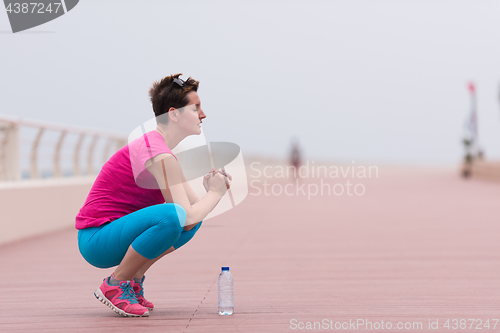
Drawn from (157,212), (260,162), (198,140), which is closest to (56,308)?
(157,212)

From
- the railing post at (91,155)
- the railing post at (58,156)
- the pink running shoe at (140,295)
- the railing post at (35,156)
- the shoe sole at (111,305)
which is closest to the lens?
the shoe sole at (111,305)

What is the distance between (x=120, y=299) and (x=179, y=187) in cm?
77

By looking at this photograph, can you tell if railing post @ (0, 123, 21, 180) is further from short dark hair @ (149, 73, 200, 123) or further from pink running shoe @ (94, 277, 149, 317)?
short dark hair @ (149, 73, 200, 123)

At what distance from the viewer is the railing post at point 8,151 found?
7.97 meters

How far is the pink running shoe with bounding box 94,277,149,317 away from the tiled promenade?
0.31ft

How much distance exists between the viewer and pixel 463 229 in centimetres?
895

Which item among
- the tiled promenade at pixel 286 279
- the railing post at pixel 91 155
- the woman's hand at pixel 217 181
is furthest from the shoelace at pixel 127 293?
the railing post at pixel 91 155

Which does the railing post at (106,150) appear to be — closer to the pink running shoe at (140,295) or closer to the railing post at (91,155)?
the railing post at (91,155)

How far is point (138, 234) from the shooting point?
3.57m

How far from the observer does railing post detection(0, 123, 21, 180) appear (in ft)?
26.1

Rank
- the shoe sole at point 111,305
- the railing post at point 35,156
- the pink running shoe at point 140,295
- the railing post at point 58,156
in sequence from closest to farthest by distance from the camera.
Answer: the shoe sole at point 111,305 < the pink running shoe at point 140,295 < the railing post at point 35,156 < the railing post at point 58,156

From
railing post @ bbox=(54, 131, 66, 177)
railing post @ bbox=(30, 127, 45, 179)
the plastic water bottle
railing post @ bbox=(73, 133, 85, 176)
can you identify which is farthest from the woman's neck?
railing post @ bbox=(73, 133, 85, 176)

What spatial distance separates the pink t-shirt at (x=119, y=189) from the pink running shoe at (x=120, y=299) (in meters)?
0.36

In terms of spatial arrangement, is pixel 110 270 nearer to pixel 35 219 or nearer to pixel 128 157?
pixel 128 157
